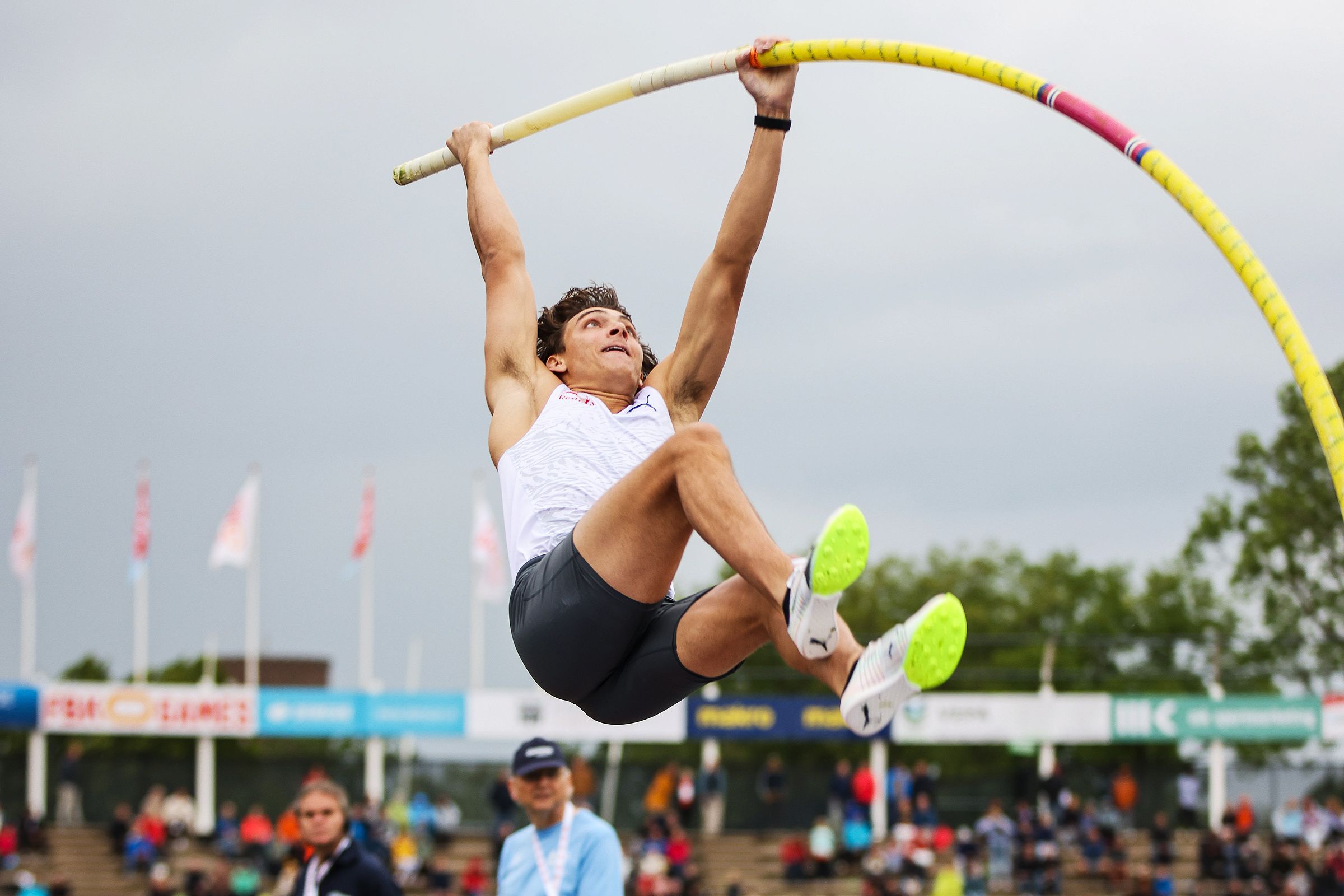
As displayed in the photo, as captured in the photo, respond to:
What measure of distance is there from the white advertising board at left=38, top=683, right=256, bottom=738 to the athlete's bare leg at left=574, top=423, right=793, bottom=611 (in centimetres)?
3146

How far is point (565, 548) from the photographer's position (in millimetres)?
5742

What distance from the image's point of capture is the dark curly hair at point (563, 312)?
7215mm

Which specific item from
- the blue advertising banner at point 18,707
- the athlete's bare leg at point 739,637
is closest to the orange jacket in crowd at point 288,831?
the blue advertising banner at point 18,707

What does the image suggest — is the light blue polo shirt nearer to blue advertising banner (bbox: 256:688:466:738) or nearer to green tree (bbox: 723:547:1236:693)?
blue advertising banner (bbox: 256:688:466:738)

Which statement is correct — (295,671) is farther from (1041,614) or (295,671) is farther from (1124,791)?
(1124,791)

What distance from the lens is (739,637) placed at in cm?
561

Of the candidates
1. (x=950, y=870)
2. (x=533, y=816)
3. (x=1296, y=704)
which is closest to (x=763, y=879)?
(x=950, y=870)

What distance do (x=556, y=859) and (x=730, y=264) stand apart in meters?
2.86

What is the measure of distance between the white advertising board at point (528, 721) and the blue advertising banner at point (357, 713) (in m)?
0.39

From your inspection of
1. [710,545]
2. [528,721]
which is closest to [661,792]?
[528,721]

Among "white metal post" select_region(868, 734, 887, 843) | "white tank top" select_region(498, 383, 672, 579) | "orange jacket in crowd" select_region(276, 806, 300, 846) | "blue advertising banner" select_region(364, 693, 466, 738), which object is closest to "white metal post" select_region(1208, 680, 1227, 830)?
"white metal post" select_region(868, 734, 887, 843)

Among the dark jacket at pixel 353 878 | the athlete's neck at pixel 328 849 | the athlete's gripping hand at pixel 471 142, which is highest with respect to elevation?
the athlete's gripping hand at pixel 471 142

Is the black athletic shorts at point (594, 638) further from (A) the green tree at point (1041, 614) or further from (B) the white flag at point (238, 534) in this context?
(A) the green tree at point (1041, 614)

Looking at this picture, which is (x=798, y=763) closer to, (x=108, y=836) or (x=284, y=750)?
(x=284, y=750)
